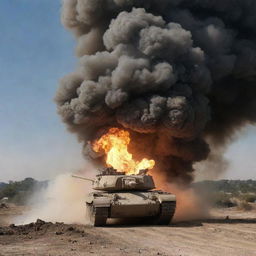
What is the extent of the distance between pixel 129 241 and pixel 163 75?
9.48 meters

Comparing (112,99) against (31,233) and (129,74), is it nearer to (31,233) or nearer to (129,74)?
(129,74)

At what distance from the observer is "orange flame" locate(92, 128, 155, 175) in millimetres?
22469

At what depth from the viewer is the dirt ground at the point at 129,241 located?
11.0 meters

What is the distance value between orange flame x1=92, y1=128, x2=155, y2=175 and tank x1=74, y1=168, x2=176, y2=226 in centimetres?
269

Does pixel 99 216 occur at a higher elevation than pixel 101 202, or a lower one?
lower

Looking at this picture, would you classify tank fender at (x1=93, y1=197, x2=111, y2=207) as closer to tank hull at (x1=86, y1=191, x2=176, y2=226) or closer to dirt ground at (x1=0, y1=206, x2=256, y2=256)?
tank hull at (x1=86, y1=191, x2=176, y2=226)

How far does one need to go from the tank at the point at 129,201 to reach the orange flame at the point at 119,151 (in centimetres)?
269

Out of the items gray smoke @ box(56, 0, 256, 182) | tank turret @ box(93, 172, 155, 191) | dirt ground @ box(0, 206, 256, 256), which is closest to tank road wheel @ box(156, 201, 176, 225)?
dirt ground @ box(0, 206, 256, 256)

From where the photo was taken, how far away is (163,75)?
20906 millimetres

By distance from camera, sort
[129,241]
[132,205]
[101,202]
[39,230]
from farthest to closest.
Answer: [132,205], [101,202], [39,230], [129,241]

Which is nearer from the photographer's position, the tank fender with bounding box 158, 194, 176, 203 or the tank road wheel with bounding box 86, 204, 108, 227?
the tank road wheel with bounding box 86, 204, 108, 227

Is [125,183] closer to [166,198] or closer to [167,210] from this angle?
[166,198]

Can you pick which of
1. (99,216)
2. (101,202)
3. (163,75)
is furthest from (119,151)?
(99,216)

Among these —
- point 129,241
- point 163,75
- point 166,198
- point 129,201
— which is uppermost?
point 163,75
